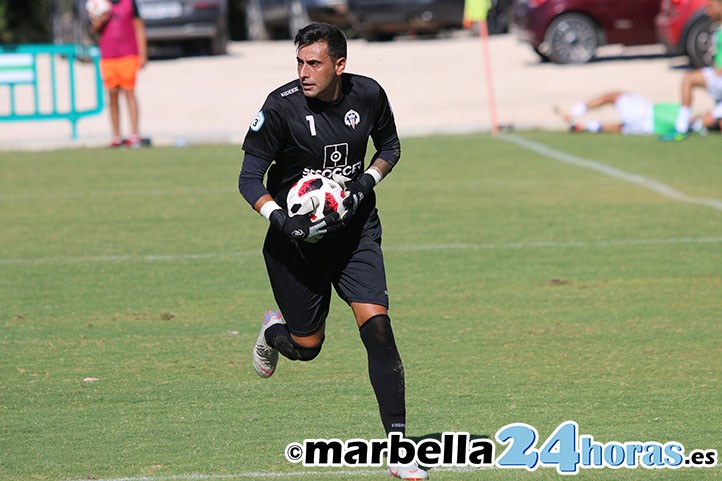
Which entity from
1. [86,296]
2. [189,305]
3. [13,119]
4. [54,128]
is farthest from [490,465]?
[54,128]

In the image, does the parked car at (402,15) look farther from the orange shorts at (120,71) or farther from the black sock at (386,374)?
the black sock at (386,374)

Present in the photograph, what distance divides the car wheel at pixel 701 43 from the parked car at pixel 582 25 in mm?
2488

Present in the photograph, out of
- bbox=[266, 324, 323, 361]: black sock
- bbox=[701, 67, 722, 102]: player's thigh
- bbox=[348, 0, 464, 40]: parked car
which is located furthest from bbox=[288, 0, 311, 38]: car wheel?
bbox=[266, 324, 323, 361]: black sock

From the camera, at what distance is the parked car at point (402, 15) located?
3000 centimetres

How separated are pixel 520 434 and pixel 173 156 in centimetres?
1209

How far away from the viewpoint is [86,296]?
389 inches

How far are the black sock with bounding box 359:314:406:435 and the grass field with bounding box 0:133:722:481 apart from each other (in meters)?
0.25

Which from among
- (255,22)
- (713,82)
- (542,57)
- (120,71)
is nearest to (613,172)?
(713,82)

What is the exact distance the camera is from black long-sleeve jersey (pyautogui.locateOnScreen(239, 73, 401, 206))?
615cm

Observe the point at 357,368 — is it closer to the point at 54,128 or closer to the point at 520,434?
the point at 520,434

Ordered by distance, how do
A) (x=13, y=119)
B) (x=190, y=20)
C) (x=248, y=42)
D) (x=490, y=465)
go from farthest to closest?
1. (x=248, y=42)
2. (x=190, y=20)
3. (x=13, y=119)
4. (x=490, y=465)

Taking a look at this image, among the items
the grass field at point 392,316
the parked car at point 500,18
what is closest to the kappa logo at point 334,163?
the grass field at point 392,316

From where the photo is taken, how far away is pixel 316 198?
5953 mm

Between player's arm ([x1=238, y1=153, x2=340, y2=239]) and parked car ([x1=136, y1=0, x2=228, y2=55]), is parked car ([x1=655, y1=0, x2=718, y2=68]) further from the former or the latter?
player's arm ([x1=238, y1=153, x2=340, y2=239])
